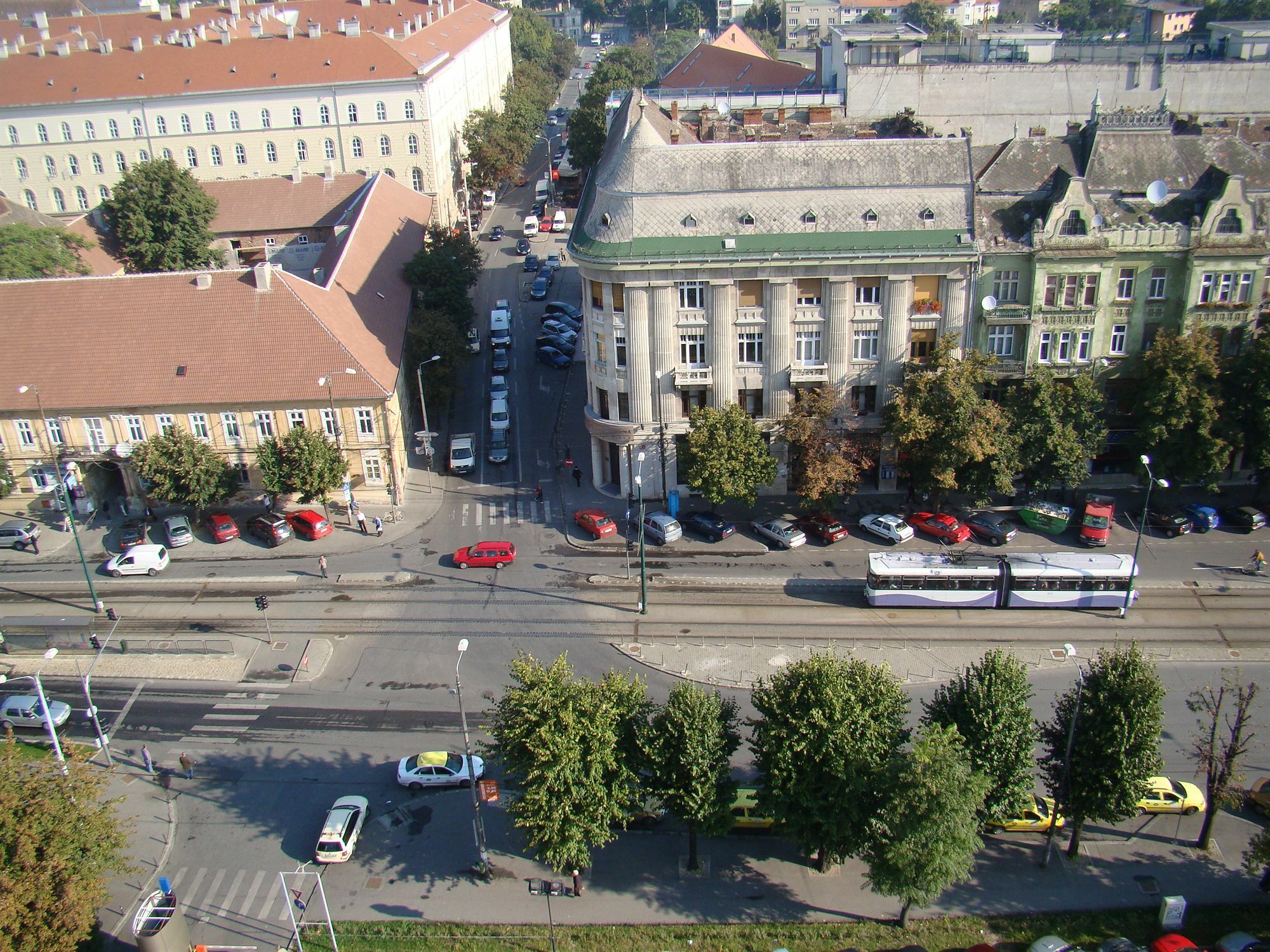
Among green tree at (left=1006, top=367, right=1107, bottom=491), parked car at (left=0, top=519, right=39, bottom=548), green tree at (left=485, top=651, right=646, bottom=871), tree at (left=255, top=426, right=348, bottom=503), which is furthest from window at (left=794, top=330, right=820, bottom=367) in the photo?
parked car at (left=0, top=519, right=39, bottom=548)

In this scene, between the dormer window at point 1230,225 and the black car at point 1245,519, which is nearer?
the dormer window at point 1230,225

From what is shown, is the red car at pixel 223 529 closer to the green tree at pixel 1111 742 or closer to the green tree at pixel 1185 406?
the green tree at pixel 1111 742

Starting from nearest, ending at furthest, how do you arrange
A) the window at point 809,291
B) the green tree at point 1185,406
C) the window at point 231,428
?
the green tree at point 1185,406, the window at point 809,291, the window at point 231,428

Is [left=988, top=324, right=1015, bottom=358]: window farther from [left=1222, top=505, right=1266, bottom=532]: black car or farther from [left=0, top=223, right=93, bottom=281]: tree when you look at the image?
[left=0, top=223, right=93, bottom=281]: tree

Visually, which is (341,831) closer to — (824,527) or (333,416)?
(333,416)

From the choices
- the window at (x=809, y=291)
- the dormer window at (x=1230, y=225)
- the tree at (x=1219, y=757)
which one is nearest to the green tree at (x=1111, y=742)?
the tree at (x=1219, y=757)

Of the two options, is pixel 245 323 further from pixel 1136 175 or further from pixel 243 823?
pixel 1136 175
